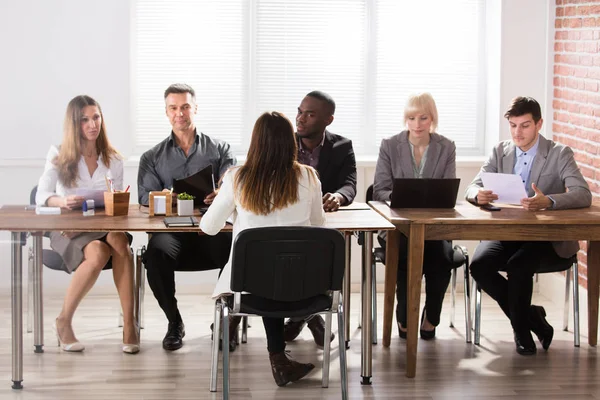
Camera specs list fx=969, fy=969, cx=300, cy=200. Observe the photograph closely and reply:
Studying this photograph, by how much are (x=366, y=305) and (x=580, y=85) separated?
86.7 inches

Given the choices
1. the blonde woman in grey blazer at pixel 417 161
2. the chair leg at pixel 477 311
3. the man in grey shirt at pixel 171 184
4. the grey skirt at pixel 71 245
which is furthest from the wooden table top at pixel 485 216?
the grey skirt at pixel 71 245

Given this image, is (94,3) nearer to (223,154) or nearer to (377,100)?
(223,154)

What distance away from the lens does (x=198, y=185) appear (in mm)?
4621

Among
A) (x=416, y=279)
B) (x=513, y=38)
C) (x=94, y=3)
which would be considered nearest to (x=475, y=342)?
(x=416, y=279)

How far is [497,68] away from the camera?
610 cm

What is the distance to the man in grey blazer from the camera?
473cm

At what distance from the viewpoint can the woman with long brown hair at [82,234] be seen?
4668mm

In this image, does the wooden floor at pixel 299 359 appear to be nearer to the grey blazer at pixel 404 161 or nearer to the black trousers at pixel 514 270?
the black trousers at pixel 514 270

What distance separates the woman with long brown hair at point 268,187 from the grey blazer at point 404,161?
1.12m

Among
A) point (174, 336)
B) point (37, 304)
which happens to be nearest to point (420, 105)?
point (174, 336)

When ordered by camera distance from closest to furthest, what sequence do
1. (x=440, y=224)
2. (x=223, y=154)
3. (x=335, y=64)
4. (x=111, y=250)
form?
(x=440, y=224), (x=111, y=250), (x=223, y=154), (x=335, y=64)

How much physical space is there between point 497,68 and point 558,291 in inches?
56.6

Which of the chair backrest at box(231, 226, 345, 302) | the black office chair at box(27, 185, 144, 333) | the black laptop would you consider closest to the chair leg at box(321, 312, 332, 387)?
the chair backrest at box(231, 226, 345, 302)

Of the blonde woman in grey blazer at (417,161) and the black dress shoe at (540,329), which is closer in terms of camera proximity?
the black dress shoe at (540,329)
